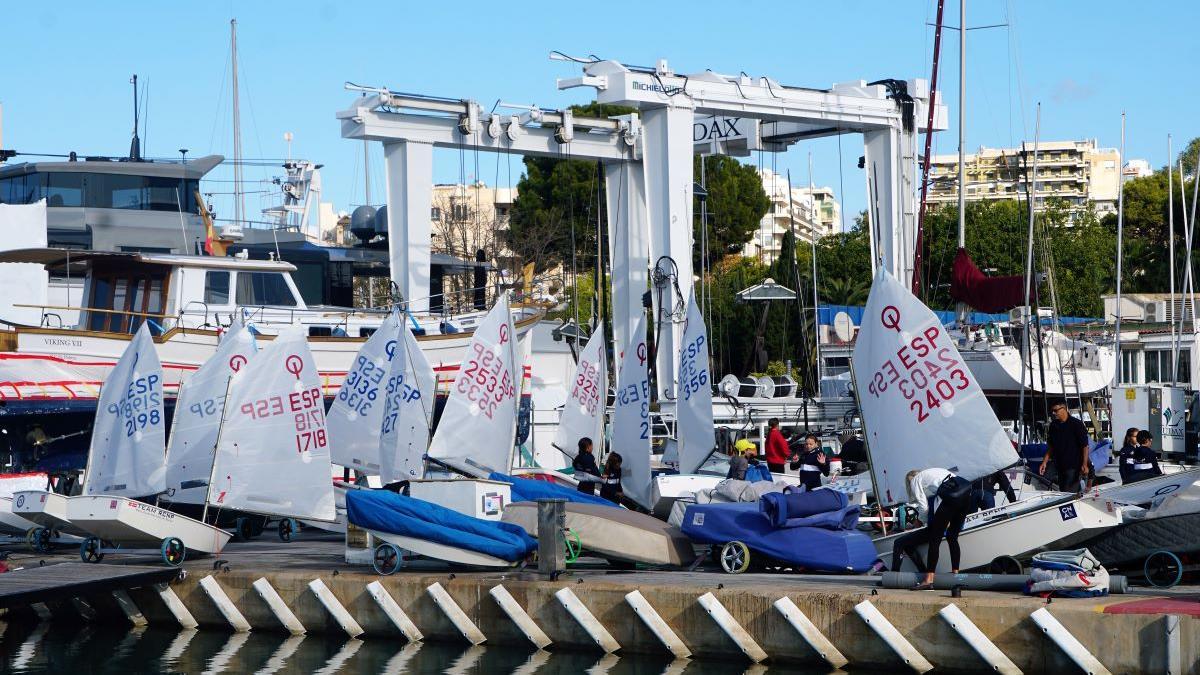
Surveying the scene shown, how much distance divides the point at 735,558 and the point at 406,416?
299 inches

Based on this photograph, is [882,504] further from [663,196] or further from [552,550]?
[663,196]

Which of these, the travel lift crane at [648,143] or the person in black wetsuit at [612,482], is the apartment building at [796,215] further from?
the person in black wetsuit at [612,482]

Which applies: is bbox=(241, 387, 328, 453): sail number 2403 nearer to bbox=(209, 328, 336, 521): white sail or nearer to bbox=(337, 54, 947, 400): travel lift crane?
bbox=(209, 328, 336, 521): white sail

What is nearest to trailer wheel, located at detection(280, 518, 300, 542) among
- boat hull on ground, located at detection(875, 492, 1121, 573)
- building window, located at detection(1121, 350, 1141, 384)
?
boat hull on ground, located at detection(875, 492, 1121, 573)

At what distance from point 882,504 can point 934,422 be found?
3.46 ft

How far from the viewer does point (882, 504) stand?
16.3 m

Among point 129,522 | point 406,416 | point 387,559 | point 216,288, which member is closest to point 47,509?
point 129,522

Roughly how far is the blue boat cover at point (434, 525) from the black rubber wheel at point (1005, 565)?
479cm

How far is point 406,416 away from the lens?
2280 centimetres

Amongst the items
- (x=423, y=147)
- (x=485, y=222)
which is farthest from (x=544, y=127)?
(x=485, y=222)

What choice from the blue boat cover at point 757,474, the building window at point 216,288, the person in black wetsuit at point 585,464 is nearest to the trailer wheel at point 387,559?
the blue boat cover at point 757,474

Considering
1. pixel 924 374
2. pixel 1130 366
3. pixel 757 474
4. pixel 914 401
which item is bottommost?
pixel 757 474

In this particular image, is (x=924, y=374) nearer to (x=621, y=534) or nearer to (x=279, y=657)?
(x=621, y=534)

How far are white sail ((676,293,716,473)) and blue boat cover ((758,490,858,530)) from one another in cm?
720
